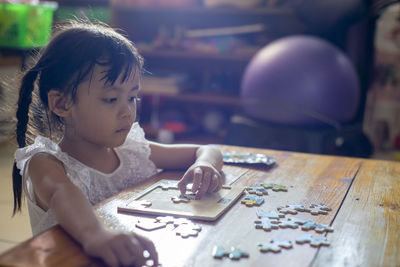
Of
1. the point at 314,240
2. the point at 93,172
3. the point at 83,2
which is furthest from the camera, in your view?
the point at 83,2

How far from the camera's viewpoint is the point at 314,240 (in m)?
0.79

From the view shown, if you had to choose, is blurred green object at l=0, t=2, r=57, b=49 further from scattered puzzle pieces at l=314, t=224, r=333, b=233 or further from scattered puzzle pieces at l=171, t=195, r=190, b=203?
scattered puzzle pieces at l=314, t=224, r=333, b=233

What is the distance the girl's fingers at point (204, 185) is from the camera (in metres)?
1.03

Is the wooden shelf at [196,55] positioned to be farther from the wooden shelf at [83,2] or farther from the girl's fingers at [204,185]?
the girl's fingers at [204,185]

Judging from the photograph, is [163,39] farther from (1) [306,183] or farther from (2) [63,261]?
(2) [63,261]

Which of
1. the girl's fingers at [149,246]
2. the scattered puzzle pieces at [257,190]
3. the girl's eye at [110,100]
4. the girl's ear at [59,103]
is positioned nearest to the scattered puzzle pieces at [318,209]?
the scattered puzzle pieces at [257,190]

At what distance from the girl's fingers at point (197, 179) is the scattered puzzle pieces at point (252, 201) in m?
0.11

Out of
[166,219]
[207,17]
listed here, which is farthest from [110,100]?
[207,17]

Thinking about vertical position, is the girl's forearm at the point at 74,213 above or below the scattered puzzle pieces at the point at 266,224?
above

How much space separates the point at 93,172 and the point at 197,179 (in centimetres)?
28

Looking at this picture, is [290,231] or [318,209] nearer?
[290,231]

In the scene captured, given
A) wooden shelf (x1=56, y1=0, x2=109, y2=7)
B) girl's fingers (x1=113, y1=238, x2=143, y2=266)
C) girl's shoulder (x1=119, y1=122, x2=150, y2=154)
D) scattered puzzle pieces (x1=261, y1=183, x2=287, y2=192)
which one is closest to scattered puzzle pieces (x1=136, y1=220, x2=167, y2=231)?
girl's fingers (x1=113, y1=238, x2=143, y2=266)

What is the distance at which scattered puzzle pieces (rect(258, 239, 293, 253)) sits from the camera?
75 centimetres

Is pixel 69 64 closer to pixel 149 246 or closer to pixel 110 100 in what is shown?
pixel 110 100
